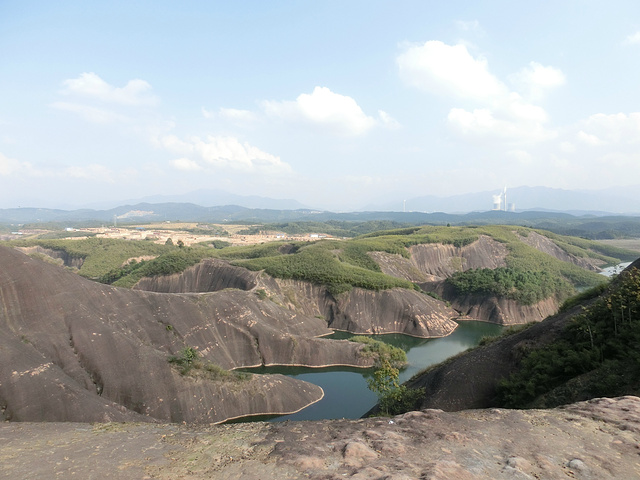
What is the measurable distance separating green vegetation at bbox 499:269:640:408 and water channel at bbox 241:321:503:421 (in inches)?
685

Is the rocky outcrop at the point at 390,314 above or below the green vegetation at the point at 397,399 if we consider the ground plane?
below

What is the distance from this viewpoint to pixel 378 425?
1454 cm

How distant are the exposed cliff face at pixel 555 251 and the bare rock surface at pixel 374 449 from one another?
118949mm

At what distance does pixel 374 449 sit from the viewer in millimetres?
12117

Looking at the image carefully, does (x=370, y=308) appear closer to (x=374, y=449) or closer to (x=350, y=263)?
(x=350, y=263)

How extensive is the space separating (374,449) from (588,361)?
1251 centimetres

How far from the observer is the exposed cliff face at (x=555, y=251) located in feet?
389

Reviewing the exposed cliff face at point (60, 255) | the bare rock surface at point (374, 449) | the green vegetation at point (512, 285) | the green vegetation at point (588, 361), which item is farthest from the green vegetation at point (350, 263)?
the bare rock surface at point (374, 449)

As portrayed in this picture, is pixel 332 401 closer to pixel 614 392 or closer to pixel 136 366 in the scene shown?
pixel 136 366

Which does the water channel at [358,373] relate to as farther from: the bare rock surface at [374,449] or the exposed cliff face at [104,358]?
the bare rock surface at [374,449]

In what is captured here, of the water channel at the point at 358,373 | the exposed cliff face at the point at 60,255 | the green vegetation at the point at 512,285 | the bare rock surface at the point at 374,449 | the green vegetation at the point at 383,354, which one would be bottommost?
the water channel at the point at 358,373

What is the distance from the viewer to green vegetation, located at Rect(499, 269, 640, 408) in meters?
15.9

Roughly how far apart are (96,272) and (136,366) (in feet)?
253

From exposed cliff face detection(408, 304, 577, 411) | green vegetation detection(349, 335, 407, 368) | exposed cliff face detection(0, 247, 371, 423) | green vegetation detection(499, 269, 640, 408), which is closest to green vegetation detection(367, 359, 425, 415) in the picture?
exposed cliff face detection(408, 304, 577, 411)
